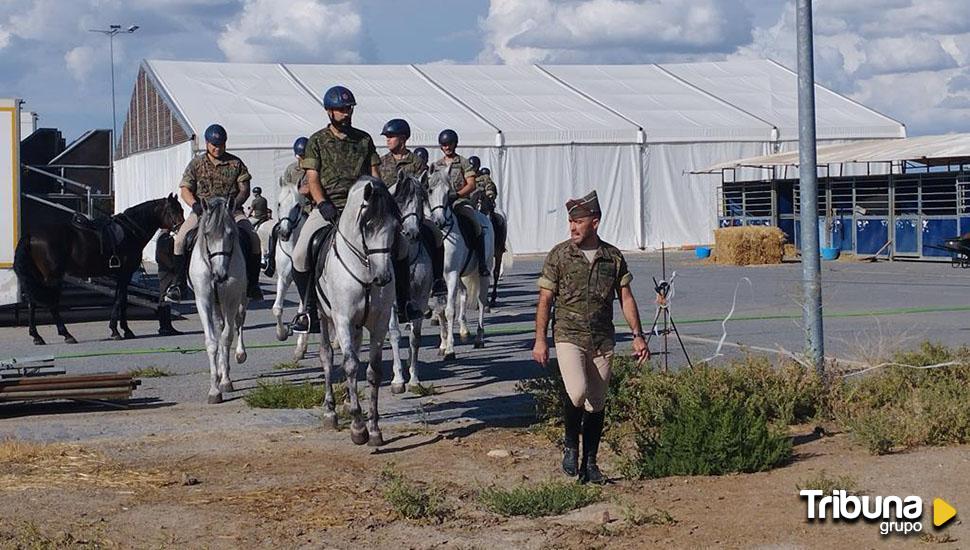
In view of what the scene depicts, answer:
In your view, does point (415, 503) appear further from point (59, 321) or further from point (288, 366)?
point (59, 321)

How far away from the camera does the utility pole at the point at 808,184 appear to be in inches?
456

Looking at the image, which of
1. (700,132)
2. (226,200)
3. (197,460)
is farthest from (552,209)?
(197,460)

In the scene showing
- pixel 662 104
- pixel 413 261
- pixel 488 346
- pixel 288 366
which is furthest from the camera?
pixel 662 104

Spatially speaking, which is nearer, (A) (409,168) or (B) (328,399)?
(B) (328,399)

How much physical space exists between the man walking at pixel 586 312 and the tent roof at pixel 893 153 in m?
26.8

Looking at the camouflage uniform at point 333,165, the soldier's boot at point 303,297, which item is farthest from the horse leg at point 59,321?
the camouflage uniform at point 333,165

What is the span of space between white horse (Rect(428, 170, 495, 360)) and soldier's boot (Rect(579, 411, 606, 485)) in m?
6.02

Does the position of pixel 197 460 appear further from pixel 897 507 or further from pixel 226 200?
pixel 897 507

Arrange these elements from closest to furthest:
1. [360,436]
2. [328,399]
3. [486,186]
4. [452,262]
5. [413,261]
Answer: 1. [360,436]
2. [328,399]
3. [413,261]
4. [452,262]
5. [486,186]

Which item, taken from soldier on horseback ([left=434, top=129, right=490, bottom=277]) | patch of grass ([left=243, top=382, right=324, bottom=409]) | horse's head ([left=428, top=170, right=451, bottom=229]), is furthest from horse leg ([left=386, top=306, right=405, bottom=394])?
soldier on horseback ([left=434, top=129, right=490, bottom=277])

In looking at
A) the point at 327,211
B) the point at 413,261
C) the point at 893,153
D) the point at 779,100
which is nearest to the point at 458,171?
the point at 413,261

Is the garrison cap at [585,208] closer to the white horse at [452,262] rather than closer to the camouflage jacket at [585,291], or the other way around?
the camouflage jacket at [585,291]

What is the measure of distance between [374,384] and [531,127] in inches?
1439

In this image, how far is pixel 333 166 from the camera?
37.6 ft
